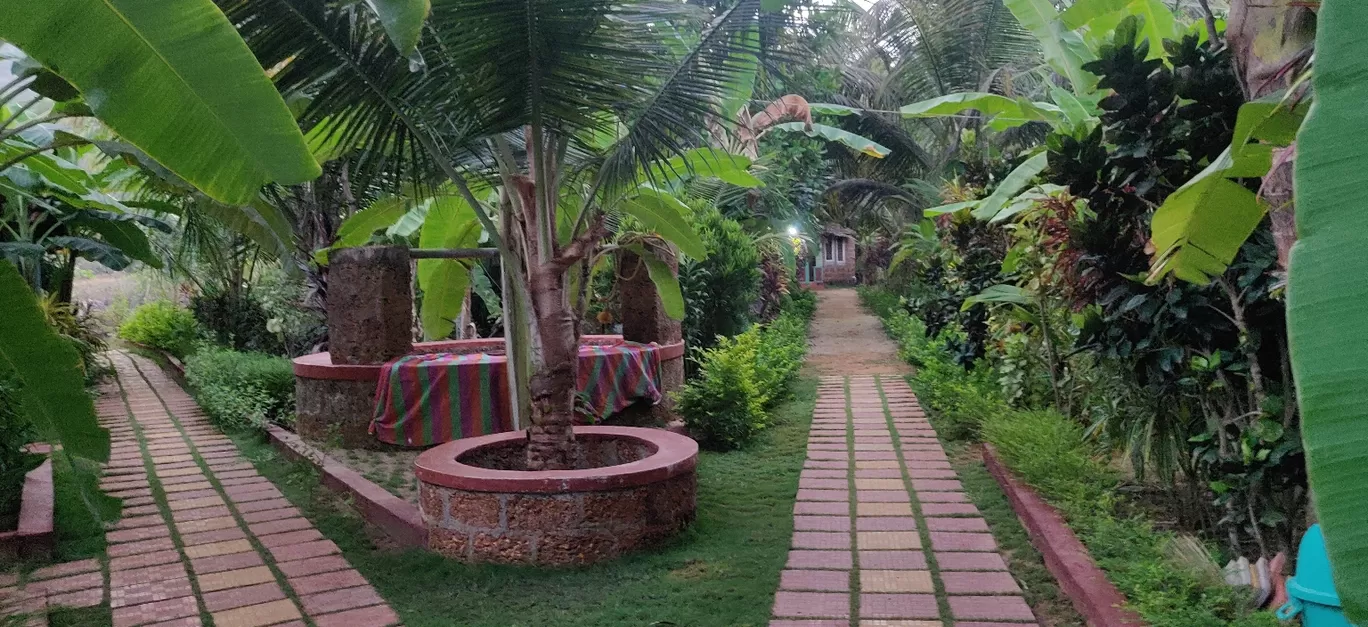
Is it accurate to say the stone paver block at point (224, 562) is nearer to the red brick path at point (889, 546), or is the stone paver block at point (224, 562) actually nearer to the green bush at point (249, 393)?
the red brick path at point (889, 546)

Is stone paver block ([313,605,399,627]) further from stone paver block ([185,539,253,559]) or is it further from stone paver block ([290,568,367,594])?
stone paver block ([185,539,253,559])

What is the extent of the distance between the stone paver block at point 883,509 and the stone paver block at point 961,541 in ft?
1.25

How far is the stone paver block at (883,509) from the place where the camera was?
4848 mm

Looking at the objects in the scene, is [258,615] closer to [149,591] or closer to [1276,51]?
[149,591]

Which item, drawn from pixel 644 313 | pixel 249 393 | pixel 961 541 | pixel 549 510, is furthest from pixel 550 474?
pixel 249 393

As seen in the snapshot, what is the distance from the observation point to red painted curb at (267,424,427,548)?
4.53 meters

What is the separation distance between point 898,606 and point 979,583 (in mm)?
474

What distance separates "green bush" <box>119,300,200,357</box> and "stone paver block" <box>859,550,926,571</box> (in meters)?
12.5

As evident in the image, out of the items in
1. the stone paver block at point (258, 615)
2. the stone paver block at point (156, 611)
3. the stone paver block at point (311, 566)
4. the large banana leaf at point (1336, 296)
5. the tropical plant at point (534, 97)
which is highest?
the tropical plant at point (534, 97)

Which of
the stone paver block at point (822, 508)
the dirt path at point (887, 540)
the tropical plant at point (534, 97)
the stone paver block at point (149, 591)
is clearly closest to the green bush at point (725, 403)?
the dirt path at point (887, 540)

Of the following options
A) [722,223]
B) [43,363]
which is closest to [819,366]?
[722,223]

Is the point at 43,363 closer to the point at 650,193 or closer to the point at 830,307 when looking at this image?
the point at 650,193

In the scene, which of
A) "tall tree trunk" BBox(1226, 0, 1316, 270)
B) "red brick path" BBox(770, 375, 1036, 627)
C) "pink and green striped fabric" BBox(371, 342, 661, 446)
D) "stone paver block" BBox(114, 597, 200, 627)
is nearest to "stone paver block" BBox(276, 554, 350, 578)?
"stone paver block" BBox(114, 597, 200, 627)

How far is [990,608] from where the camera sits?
135 inches
